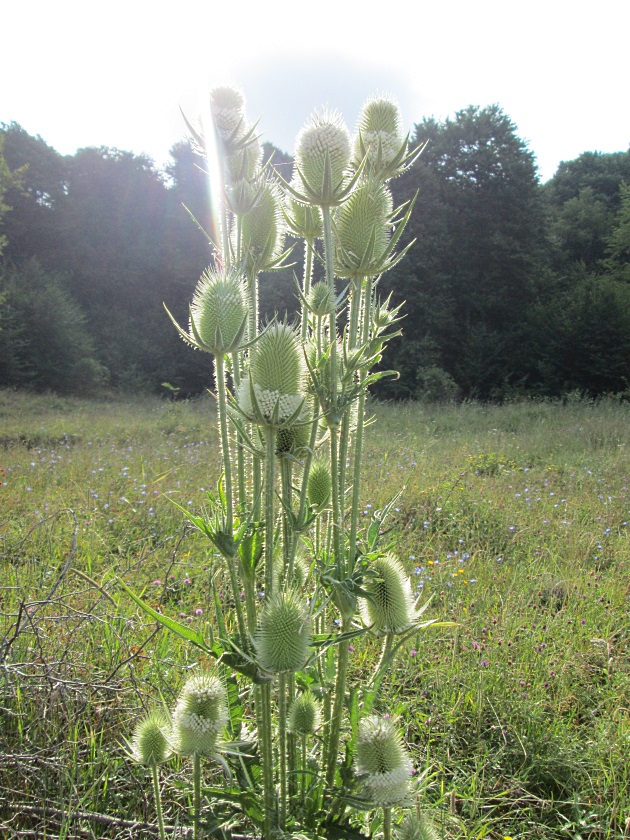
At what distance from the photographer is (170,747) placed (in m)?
1.49

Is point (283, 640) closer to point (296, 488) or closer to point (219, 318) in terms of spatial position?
point (296, 488)

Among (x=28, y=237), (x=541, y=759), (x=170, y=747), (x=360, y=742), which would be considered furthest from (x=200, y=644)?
(x=28, y=237)

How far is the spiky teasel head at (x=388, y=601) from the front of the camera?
1587 mm

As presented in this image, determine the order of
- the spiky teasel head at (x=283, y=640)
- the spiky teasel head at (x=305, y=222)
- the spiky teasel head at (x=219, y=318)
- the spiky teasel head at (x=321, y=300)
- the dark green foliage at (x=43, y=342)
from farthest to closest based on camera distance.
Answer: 1. the dark green foliage at (x=43, y=342)
2. the spiky teasel head at (x=305, y=222)
3. the spiky teasel head at (x=321, y=300)
4. the spiky teasel head at (x=219, y=318)
5. the spiky teasel head at (x=283, y=640)

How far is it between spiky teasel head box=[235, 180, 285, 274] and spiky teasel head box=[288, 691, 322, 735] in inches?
49.6

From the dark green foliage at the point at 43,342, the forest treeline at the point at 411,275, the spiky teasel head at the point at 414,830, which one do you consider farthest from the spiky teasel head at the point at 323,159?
the dark green foliage at the point at 43,342

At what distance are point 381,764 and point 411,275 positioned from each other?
1825 centimetres

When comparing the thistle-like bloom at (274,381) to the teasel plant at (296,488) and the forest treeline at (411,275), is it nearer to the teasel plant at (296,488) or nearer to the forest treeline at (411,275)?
the teasel plant at (296,488)

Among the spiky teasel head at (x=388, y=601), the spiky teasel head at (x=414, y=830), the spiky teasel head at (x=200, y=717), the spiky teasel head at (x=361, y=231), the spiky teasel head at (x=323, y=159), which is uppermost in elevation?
the spiky teasel head at (x=323, y=159)

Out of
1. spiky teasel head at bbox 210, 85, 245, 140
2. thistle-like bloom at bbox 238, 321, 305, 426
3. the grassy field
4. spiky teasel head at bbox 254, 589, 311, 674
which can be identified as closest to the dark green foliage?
the grassy field

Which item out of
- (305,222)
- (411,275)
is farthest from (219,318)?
(411,275)

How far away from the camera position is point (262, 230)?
1.71m

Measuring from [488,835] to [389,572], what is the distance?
1.07m

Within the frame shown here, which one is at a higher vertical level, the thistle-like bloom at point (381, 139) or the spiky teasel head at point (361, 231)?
the thistle-like bloom at point (381, 139)
